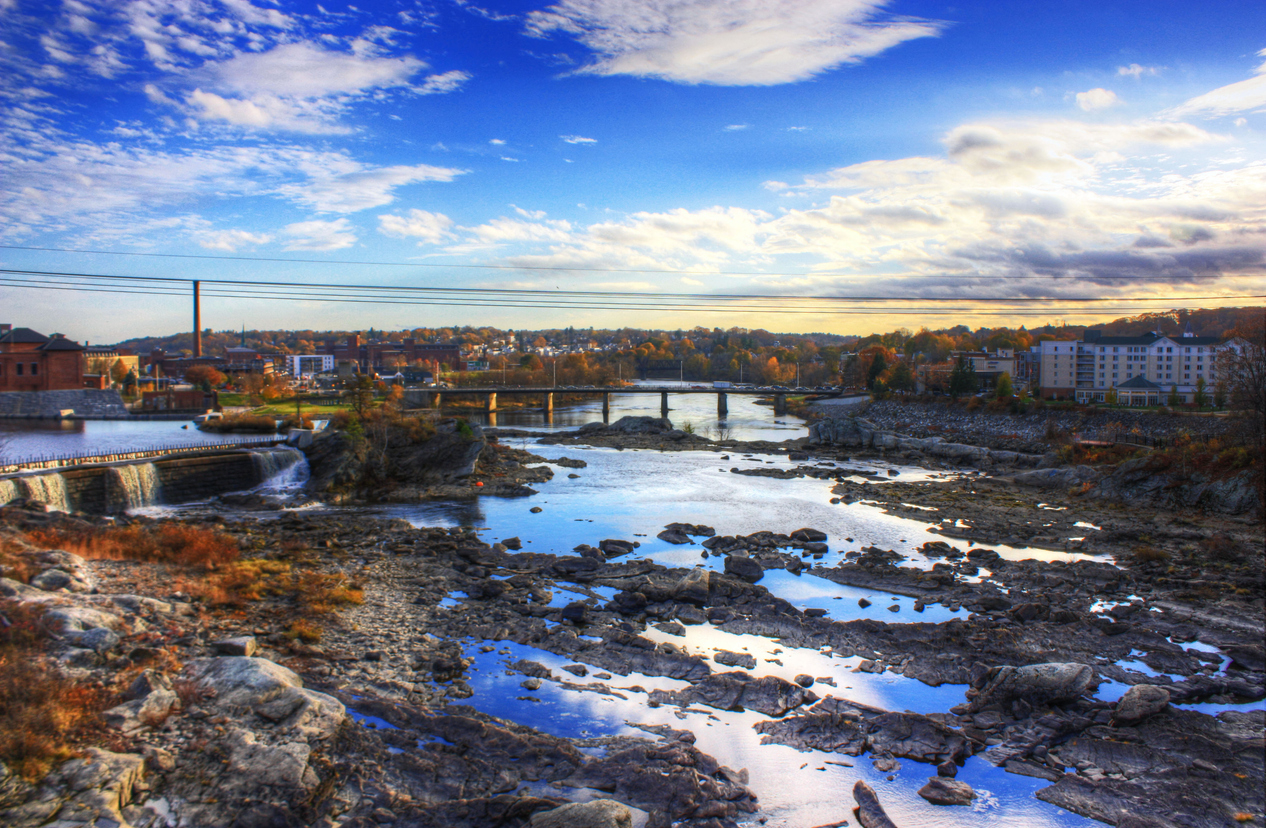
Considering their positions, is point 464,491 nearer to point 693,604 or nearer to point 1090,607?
point 693,604

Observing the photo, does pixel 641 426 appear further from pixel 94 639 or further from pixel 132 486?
pixel 94 639

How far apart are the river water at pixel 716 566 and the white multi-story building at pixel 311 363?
120488 millimetres

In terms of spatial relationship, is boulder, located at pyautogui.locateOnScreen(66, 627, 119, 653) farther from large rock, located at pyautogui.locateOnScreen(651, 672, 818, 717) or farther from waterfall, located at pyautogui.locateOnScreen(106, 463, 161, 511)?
waterfall, located at pyautogui.locateOnScreen(106, 463, 161, 511)

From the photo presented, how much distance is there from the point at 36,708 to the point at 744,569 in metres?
16.1

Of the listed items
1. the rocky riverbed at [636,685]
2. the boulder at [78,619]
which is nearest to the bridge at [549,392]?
the rocky riverbed at [636,685]

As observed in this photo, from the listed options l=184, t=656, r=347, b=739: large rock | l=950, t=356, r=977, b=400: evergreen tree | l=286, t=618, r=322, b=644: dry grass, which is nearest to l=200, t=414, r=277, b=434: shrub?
l=286, t=618, r=322, b=644: dry grass

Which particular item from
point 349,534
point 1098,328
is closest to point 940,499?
point 349,534

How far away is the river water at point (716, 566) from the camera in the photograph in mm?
9594

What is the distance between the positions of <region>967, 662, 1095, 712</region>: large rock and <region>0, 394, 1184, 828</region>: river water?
62 centimetres

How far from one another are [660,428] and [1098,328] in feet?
264

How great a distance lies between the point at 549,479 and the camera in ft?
127

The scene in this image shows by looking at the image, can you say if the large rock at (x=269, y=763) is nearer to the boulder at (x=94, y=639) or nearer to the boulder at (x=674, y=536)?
the boulder at (x=94, y=639)

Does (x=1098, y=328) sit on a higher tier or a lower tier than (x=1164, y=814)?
higher

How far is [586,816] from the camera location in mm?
7746
